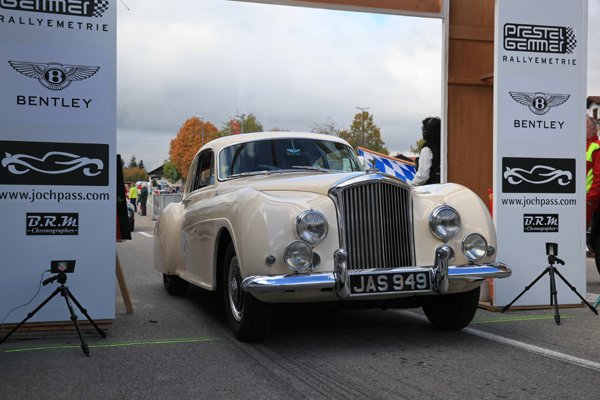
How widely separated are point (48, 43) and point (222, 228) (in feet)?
6.99

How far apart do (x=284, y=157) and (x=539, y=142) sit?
2.72m

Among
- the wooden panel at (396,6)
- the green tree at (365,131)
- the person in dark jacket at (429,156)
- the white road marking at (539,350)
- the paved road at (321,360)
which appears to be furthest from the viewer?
the green tree at (365,131)

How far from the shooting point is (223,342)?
18.1ft

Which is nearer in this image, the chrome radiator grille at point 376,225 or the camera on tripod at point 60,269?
the chrome radiator grille at point 376,225

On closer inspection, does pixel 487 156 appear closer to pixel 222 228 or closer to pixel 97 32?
pixel 222 228

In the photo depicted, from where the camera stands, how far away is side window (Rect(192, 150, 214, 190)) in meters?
7.34

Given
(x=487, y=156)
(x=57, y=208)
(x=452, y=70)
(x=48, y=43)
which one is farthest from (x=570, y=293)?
(x=48, y=43)

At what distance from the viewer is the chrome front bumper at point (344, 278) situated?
483 centimetres

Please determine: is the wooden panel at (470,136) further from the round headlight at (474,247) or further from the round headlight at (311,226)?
the round headlight at (311,226)

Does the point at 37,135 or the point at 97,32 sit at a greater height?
the point at 97,32

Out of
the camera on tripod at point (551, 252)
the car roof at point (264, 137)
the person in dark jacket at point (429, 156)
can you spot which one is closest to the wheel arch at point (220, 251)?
the car roof at point (264, 137)

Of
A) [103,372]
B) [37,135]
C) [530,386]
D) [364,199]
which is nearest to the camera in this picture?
[530,386]

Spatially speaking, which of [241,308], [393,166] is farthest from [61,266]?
[393,166]

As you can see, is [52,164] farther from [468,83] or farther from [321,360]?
[468,83]
